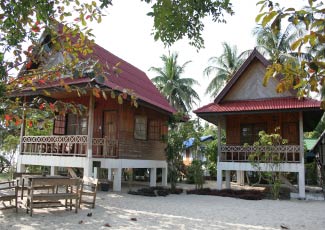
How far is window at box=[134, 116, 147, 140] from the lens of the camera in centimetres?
1655

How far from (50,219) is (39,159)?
25.7 ft

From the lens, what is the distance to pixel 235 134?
713 inches

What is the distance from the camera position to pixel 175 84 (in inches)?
1433

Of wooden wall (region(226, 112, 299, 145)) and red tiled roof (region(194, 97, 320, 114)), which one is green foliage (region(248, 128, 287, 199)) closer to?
red tiled roof (region(194, 97, 320, 114))

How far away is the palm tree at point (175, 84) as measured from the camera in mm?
36250

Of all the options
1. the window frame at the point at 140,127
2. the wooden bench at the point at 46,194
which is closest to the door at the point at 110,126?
the window frame at the point at 140,127

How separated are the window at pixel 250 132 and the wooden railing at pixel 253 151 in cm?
83

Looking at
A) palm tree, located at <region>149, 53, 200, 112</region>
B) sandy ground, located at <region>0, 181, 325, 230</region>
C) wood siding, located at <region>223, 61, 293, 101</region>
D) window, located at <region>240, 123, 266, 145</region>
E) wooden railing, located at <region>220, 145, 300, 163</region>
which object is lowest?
sandy ground, located at <region>0, 181, 325, 230</region>

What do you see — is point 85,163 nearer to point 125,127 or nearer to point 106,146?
point 106,146

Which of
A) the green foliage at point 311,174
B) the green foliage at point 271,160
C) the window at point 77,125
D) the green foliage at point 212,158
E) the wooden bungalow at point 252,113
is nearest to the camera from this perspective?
the green foliage at point 271,160

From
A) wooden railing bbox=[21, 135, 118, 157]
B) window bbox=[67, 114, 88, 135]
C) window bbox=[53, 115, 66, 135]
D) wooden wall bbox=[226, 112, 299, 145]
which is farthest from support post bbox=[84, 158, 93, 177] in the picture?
wooden wall bbox=[226, 112, 299, 145]

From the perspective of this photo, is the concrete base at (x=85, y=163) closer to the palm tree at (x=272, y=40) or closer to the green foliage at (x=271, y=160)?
the green foliage at (x=271, y=160)

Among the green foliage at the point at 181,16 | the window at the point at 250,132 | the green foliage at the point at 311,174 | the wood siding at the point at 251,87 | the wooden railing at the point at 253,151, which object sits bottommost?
the green foliage at the point at 311,174

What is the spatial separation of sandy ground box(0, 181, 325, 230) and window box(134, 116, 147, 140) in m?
5.35
